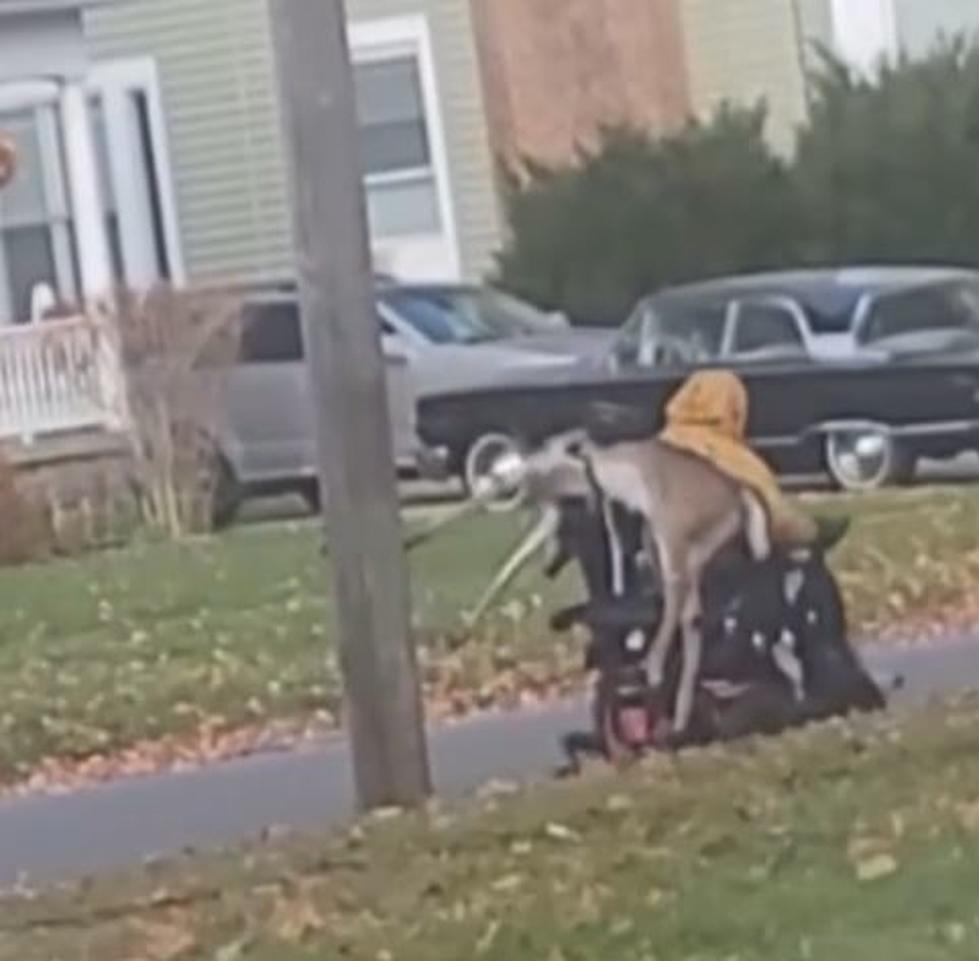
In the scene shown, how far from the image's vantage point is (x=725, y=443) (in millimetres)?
13672

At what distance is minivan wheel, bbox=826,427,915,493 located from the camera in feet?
86.9

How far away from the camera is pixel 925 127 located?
35469 millimetres

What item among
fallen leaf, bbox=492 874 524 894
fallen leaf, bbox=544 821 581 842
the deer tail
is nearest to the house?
the deer tail

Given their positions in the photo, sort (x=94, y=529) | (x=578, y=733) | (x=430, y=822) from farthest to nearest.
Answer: (x=94, y=529)
(x=578, y=733)
(x=430, y=822)

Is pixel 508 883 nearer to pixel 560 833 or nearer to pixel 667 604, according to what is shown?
pixel 560 833

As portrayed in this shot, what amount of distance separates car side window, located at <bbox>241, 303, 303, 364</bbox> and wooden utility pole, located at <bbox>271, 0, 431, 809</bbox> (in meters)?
18.5

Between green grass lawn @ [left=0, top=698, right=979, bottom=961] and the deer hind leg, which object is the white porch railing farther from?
green grass lawn @ [left=0, top=698, right=979, bottom=961]

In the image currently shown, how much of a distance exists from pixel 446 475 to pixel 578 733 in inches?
560

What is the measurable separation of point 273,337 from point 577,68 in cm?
889

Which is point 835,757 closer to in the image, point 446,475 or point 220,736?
point 220,736

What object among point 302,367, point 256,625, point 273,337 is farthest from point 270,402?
point 256,625

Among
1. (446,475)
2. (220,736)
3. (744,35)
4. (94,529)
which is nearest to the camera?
(220,736)

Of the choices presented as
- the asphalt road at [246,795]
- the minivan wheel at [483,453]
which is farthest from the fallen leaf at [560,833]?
the minivan wheel at [483,453]

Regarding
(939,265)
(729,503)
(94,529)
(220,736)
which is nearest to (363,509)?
(729,503)
